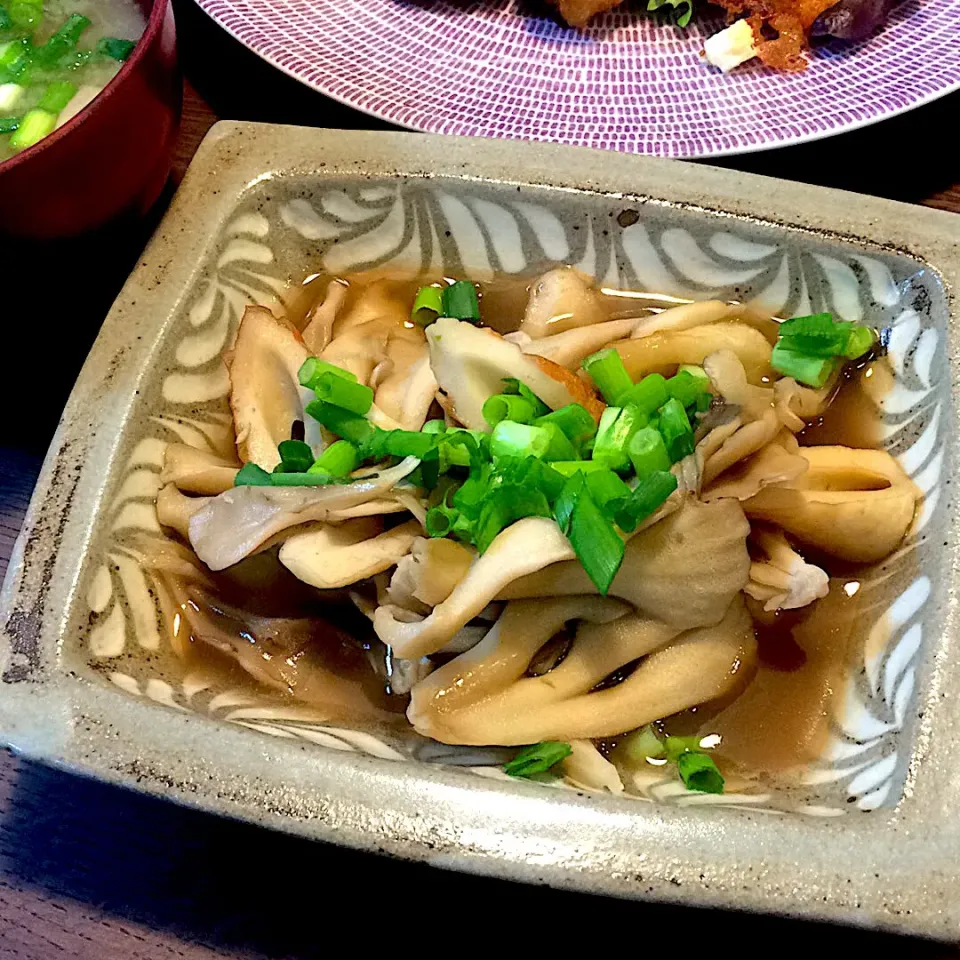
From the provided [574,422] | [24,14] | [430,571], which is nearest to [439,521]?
[430,571]

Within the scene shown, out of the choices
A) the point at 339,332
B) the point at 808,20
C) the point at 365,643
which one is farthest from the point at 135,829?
the point at 808,20

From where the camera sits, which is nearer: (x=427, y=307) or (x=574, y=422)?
(x=574, y=422)

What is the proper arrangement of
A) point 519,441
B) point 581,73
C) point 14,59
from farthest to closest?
point 581,73, point 14,59, point 519,441

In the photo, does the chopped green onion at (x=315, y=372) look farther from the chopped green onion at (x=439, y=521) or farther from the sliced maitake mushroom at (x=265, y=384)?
the chopped green onion at (x=439, y=521)

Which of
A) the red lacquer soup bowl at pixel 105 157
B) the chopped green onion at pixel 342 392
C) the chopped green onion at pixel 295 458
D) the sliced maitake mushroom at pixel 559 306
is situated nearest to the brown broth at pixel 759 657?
the chopped green onion at pixel 295 458

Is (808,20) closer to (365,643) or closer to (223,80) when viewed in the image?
(223,80)

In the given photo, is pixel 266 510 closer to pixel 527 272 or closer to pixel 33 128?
pixel 527 272

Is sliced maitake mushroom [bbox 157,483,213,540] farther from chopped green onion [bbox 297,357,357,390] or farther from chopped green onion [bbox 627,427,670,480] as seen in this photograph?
chopped green onion [bbox 627,427,670,480]

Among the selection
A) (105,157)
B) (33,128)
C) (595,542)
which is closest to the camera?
(595,542)
